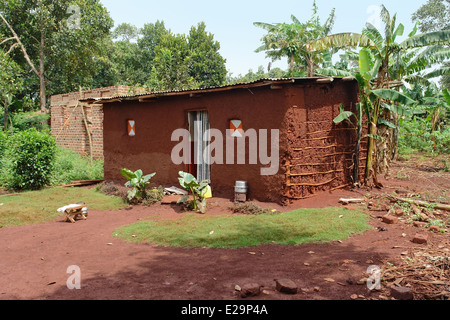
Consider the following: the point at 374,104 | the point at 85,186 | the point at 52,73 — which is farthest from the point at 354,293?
the point at 52,73

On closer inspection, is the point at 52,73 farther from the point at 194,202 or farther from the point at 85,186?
the point at 194,202

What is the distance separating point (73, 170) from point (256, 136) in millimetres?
8686

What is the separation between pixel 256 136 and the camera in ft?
28.7

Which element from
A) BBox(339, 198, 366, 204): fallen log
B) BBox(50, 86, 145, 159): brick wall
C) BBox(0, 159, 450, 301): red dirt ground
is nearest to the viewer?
BBox(0, 159, 450, 301): red dirt ground

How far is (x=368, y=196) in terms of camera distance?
28.7 feet

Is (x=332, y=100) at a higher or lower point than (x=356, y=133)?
higher

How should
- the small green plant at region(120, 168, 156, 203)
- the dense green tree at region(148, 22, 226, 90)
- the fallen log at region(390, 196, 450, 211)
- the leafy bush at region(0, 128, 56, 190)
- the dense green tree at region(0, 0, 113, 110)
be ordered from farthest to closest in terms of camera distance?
the dense green tree at region(148, 22, 226, 90)
the dense green tree at region(0, 0, 113, 110)
the leafy bush at region(0, 128, 56, 190)
the small green plant at region(120, 168, 156, 203)
the fallen log at region(390, 196, 450, 211)

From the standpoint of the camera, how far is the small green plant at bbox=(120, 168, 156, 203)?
968cm

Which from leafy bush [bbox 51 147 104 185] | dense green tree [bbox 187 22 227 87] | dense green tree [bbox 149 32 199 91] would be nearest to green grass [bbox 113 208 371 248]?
leafy bush [bbox 51 147 104 185]

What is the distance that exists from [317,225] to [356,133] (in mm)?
4075

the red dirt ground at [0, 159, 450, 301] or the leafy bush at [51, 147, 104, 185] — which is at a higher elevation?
the leafy bush at [51, 147, 104, 185]

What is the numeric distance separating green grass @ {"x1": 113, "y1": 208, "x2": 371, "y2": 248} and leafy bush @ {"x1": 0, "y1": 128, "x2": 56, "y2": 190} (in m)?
5.87

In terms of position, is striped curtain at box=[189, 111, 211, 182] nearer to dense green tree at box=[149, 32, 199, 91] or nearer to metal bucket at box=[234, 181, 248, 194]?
metal bucket at box=[234, 181, 248, 194]

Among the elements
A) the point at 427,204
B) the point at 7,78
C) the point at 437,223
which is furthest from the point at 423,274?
the point at 7,78
